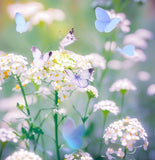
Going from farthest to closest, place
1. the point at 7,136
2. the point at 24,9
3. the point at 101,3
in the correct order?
the point at 24,9 < the point at 101,3 < the point at 7,136

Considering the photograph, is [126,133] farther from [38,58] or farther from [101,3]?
[101,3]

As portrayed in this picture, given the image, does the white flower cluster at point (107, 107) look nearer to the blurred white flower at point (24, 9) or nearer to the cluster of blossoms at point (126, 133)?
the cluster of blossoms at point (126, 133)

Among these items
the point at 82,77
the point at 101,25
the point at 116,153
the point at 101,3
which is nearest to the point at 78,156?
the point at 116,153

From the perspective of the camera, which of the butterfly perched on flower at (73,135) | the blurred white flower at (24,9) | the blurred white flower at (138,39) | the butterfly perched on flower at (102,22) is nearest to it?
the butterfly perched on flower at (102,22)

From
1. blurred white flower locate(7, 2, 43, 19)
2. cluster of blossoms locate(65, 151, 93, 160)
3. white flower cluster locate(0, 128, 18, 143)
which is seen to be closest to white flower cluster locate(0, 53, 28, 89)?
white flower cluster locate(0, 128, 18, 143)

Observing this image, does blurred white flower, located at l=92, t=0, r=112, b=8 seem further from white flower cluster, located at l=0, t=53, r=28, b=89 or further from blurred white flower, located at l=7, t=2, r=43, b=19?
white flower cluster, located at l=0, t=53, r=28, b=89

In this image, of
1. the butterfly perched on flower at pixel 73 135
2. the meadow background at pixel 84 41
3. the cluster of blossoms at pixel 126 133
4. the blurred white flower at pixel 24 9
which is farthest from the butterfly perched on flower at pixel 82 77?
the blurred white flower at pixel 24 9

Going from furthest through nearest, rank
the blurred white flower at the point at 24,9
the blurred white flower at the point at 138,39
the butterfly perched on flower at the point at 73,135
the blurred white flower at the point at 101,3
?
the blurred white flower at the point at 138,39 < the blurred white flower at the point at 24,9 < the blurred white flower at the point at 101,3 < the butterfly perched on flower at the point at 73,135
